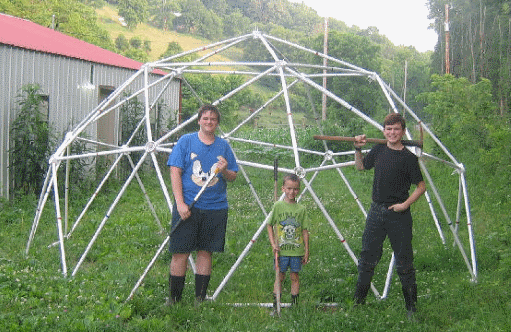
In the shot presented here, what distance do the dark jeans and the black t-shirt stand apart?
0.36ft

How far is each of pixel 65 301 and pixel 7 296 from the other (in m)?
0.48

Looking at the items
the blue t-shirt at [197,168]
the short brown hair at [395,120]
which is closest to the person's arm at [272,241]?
the blue t-shirt at [197,168]

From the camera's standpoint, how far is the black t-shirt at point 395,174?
16.6 feet

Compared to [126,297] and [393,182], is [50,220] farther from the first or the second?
[393,182]

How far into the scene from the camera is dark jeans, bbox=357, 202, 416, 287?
5.07m

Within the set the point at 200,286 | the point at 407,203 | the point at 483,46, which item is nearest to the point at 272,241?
the point at 200,286

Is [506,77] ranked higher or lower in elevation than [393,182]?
higher

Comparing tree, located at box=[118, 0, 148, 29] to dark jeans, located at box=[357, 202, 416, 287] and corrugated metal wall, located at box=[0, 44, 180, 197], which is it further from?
dark jeans, located at box=[357, 202, 416, 287]

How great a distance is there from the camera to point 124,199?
11.5 meters

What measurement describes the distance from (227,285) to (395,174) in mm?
2050

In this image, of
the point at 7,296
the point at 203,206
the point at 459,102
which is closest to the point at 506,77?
the point at 459,102

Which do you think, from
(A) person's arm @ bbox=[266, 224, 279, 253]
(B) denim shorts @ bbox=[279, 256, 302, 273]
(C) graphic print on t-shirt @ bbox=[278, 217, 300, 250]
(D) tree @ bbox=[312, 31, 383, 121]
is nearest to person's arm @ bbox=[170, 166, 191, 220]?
(A) person's arm @ bbox=[266, 224, 279, 253]

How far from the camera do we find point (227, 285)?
6.06 metres

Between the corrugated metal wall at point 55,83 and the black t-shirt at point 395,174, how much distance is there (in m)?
6.86
